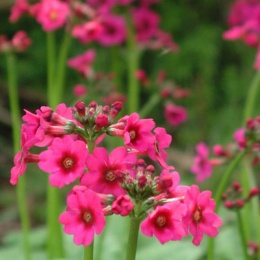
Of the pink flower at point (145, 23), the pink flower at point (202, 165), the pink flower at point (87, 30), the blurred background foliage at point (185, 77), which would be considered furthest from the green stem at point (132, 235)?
the blurred background foliage at point (185, 77)

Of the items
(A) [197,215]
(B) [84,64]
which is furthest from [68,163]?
(B) [84,64]

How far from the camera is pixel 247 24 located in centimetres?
331

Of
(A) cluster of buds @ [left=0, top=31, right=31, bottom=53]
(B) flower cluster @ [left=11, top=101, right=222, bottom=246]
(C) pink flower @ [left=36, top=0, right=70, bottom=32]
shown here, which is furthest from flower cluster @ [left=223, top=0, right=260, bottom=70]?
(B) flower cluster @ [left=11, top=101, right=222, bottom=246]

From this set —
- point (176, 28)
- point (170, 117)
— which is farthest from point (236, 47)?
point (170, 117)

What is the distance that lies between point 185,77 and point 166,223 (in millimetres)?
3660

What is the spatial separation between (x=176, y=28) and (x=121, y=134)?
3.86m

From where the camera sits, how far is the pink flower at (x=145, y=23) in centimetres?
378

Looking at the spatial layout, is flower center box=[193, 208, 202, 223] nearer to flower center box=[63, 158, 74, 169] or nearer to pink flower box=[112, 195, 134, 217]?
pink flower box=[112, 195, 134, 217]

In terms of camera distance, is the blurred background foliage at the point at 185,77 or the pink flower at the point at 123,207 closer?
the pink flower at the point at 123,207

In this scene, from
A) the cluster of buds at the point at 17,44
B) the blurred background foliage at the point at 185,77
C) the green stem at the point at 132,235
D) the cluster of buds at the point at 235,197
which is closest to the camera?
the green stem at the point at 132,235

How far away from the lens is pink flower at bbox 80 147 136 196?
1.41m

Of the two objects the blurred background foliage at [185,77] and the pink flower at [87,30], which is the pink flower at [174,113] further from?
the blurred background foliage at [185,77]

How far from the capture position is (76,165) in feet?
4.69

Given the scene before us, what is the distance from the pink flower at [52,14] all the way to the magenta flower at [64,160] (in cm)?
151
